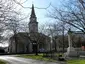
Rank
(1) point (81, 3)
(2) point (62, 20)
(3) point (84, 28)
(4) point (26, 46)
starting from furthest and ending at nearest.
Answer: (4) point (26, 46) < (2) point (62, 20) < (3) point (84, 28) < (1) point (81, 3)

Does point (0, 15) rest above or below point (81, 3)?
below

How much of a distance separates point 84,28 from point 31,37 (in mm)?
49470

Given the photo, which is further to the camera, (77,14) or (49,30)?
(49,30)

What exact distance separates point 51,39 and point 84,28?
6437cm

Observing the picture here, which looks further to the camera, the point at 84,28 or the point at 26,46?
the point at 26,46

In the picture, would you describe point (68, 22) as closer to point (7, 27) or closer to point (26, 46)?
point (7, 27)

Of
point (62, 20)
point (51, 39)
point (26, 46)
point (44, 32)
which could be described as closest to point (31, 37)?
point (44, 32)

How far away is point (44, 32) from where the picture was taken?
75.5 m

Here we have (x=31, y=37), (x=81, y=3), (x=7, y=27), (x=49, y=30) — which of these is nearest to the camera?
(x=7, y=27)

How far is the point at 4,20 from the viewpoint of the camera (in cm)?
1574

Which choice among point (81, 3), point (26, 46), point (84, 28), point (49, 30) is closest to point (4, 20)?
point (81, 3)

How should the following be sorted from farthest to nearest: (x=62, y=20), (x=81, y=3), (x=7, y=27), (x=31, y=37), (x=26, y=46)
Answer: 1. (x=26, y=46)
2. (x=31, y=37)
3. (x=62, y=20)
4. (x=81, y=3)
5. (x=7, y=27)

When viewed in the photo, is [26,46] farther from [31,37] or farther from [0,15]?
[0,15]

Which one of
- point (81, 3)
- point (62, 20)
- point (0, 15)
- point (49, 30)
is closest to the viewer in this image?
point (0, 15)
